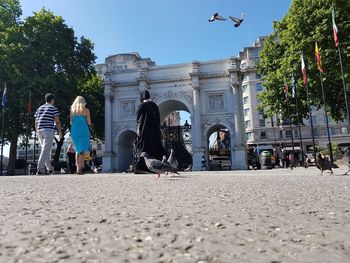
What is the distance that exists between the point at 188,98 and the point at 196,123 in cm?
304

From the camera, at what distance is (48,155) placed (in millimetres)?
9672

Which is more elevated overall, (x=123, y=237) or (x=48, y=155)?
(x=48, y=155)

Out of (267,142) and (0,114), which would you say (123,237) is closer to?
(0,114)

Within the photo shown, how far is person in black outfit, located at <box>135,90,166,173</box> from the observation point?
33.1 ft

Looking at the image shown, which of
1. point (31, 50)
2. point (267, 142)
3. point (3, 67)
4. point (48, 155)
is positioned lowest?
point (48, 155)


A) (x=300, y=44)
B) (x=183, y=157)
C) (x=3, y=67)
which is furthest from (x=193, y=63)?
(x=3, y=67)

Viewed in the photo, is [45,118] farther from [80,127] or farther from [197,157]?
[197,157]

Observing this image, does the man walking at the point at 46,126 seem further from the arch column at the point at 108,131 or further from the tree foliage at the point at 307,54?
the arch column at the point at 108,131

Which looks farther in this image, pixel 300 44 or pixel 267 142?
pixel 267 142

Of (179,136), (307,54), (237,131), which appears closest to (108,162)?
(179,136)

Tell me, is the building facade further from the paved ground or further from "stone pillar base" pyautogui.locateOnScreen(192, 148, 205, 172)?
the paved ground

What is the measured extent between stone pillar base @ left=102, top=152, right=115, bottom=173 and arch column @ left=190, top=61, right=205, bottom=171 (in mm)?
8934

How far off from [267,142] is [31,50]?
41.1 m

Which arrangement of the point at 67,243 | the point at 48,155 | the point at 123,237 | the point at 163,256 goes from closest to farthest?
the point at 163,256, the point at 67,243, the point at 123,237, the point at 48,155
